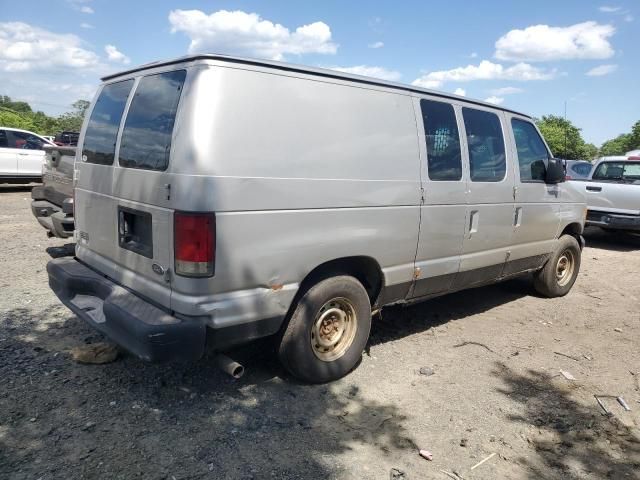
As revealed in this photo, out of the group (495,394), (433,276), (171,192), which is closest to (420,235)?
(433,276)

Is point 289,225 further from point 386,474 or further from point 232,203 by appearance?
point 386,474

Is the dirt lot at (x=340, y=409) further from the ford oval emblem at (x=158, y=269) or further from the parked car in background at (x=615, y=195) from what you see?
the parked car in background at (x=615, y=195)

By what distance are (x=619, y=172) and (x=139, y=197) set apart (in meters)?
10.7

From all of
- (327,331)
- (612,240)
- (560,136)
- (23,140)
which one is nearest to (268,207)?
(327,331)

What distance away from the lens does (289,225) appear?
132 inches

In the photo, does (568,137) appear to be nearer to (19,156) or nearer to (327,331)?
(19,156)

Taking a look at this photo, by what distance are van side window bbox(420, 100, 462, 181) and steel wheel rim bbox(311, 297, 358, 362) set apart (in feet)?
4.40

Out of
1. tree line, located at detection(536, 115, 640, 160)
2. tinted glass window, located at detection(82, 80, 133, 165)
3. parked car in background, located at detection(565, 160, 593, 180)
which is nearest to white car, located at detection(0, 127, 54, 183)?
tinted glass window, located at detection(82, 80, 133, 165)

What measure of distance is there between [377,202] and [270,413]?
169cm

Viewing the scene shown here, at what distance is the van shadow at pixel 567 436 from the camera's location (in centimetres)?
308

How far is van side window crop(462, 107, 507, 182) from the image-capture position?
4.77 m

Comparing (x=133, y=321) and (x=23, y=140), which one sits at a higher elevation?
(x=23, y=140)

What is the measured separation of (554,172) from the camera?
563 centimetres

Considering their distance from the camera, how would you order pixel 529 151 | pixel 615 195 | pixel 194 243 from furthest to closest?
pixel 615 195, pixel 529 151, pixel 194 243
